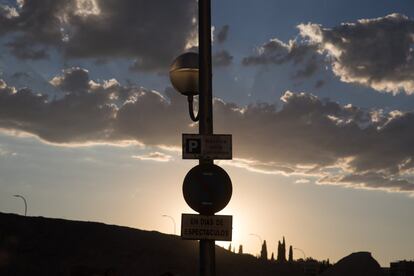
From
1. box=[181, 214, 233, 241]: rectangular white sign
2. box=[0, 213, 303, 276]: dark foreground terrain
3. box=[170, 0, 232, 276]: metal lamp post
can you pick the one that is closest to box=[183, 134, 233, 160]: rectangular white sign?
box=[170, 0, 232, 276]: metal lamp post

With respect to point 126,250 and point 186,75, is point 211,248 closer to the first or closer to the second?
point 186,75

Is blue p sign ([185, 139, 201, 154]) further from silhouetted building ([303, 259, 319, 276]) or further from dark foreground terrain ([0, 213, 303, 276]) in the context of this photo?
dark foreground terrain ([0, 213, 303, 276])

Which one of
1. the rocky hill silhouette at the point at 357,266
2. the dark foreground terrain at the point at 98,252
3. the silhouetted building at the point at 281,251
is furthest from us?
the silhouetted building at the point at 281,251

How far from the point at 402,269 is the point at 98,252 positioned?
58.6 m

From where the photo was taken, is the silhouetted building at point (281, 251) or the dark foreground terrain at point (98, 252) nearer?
the dark foreground terrain at point (98, 252)

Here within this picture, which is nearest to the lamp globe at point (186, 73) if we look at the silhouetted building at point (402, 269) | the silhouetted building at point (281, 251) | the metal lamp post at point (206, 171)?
the metal lamp post at point (206, 171)

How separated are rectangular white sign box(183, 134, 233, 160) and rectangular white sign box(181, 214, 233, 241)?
0.61m

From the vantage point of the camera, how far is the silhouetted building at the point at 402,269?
1988 inches

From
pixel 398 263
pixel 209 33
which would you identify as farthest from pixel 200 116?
pixel 398 263

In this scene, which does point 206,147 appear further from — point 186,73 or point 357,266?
point 357,266

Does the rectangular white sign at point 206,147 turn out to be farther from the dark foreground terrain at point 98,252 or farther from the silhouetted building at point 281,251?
the silhouetted building at point 281,251

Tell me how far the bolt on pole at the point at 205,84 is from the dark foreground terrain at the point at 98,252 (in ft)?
282

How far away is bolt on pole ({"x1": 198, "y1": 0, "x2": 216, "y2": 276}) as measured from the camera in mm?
6988

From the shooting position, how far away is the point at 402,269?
170ft
